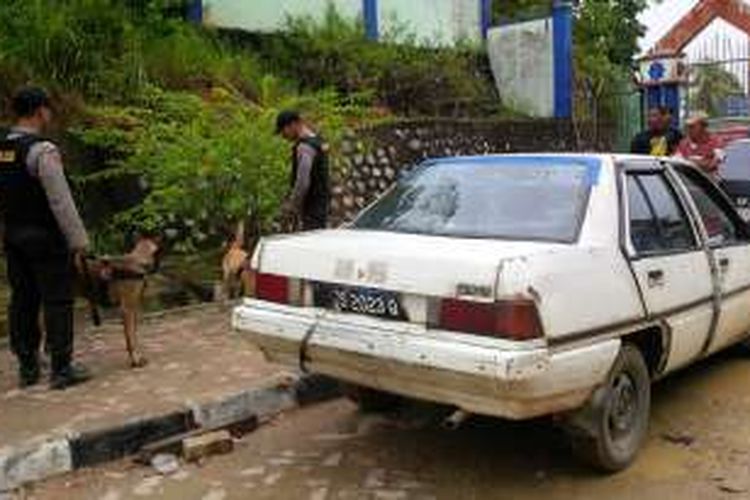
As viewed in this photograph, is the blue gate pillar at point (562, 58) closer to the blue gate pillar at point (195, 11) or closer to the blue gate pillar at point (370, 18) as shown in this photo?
the blue gate pillar at point (370, 18)

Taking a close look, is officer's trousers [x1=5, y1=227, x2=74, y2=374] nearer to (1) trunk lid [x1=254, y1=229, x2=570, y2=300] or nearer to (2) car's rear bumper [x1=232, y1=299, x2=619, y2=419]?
(1) trunk lid [x1=254, y1=229, x2=570, y2=300]

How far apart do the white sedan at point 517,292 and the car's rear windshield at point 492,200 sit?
0.04ft

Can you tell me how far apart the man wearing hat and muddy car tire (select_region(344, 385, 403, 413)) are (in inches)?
206

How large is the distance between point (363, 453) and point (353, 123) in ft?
26.8

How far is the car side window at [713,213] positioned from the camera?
21.4 feet

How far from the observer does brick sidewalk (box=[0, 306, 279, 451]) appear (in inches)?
236

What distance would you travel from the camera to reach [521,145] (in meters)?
16.3

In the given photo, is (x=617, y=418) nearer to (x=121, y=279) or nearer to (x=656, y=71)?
(x=121, y=279)

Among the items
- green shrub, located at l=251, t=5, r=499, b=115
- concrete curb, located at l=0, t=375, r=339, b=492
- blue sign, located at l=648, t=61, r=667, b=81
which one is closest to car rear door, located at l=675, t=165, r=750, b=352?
concrete curb, located at l=0, t=375, r=339, b=492

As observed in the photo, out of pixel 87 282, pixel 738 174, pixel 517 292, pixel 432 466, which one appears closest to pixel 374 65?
pixel 738 174

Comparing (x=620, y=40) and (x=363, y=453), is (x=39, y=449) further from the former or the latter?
(x=620, y=40)

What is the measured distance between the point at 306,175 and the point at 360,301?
2.82 m

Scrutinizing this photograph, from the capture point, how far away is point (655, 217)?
5.97 m

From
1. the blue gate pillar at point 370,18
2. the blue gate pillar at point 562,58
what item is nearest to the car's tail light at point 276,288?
the blue gate pillar at point 370,18
